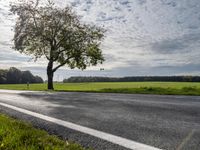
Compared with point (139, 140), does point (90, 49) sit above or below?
above

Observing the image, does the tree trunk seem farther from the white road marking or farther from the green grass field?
the white road marking

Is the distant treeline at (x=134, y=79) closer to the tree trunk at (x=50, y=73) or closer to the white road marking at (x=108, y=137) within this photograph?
the tree trunk at (x=50, y=73)

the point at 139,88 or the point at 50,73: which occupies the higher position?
the point at 50,73

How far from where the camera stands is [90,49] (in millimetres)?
36500

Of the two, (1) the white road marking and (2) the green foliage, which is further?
(2) the green foliage

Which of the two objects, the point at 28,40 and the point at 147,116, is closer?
the point at 147,116

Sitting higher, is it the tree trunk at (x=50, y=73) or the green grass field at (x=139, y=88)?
the tree trunk at (x=50, y=73)

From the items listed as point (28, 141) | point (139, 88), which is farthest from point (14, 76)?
point (28, 141)

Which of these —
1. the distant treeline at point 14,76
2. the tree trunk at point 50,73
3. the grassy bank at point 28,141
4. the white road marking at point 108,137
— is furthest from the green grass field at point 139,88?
the distant treeline at point 14,76

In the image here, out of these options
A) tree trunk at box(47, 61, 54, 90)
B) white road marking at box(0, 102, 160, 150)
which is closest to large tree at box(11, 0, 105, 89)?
tree trunk at box(47, 61, 54, 90)

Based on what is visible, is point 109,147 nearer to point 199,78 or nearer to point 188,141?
point 188,141

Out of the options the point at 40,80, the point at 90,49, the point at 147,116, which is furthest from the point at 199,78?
the point at 147,116

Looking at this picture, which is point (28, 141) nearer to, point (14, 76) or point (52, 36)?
point (52, 36)

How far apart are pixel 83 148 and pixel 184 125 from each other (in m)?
2.36
